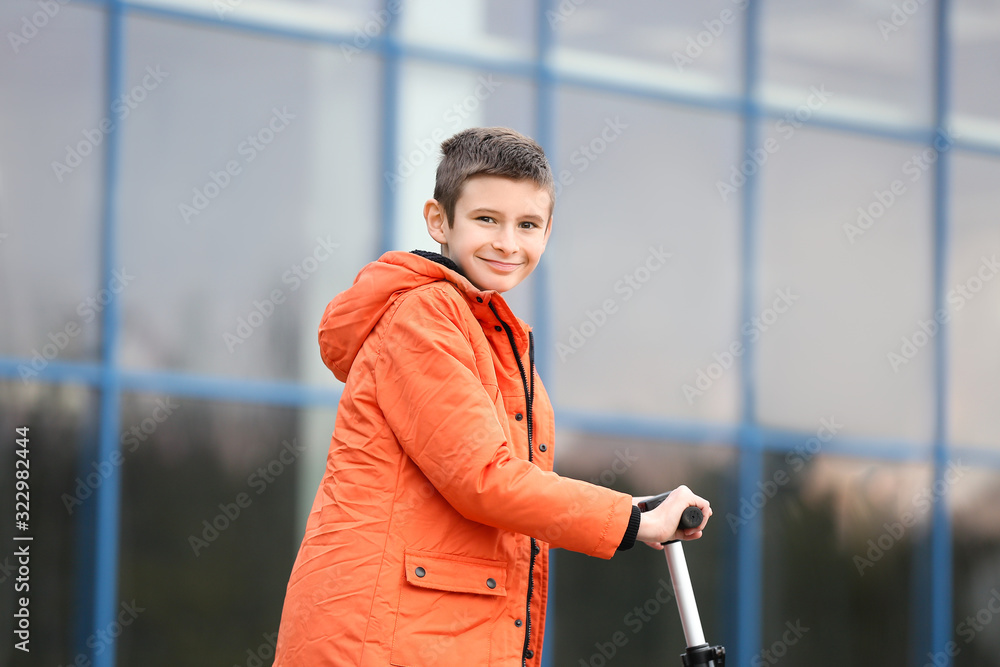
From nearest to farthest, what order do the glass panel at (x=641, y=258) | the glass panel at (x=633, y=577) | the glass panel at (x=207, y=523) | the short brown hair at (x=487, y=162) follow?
1. the short brown hair at (x=487, y=162)
2. the glass panel at (x=207, y=523)
3. the glass panel at (x=633, y=577)
4. the glass panel at (x=641, y=258)

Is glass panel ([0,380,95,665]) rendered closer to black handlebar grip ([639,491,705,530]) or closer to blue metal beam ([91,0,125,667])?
blue metal beam ([91,0,125,667])

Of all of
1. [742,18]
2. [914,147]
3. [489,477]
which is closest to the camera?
[489,477]

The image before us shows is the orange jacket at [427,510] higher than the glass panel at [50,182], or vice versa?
the glass panel at [50,182]

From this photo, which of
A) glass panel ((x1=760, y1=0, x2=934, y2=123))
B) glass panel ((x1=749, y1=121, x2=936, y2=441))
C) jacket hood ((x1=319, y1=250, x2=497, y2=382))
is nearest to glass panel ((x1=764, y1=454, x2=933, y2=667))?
glass panel ((x1=749, y1=121, x2=936, y2=441))

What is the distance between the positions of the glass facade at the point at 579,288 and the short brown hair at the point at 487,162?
2.82m

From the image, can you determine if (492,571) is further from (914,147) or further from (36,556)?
(914,147)

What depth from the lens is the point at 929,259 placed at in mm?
7035

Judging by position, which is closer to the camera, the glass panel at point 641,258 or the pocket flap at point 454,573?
the pocket flap at point 454,573

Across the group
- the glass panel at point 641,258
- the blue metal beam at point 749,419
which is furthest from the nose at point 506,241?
the blue metal beam at point 749,419

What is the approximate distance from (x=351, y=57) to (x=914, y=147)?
3.55m

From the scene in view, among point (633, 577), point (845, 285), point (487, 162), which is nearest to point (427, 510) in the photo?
point (487, 162)

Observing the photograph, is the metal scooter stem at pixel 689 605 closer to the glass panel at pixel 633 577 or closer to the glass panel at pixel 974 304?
the glass panel at pixel 633 577

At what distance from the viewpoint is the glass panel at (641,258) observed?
6035 mm

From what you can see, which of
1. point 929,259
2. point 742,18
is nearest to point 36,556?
point 742,18
